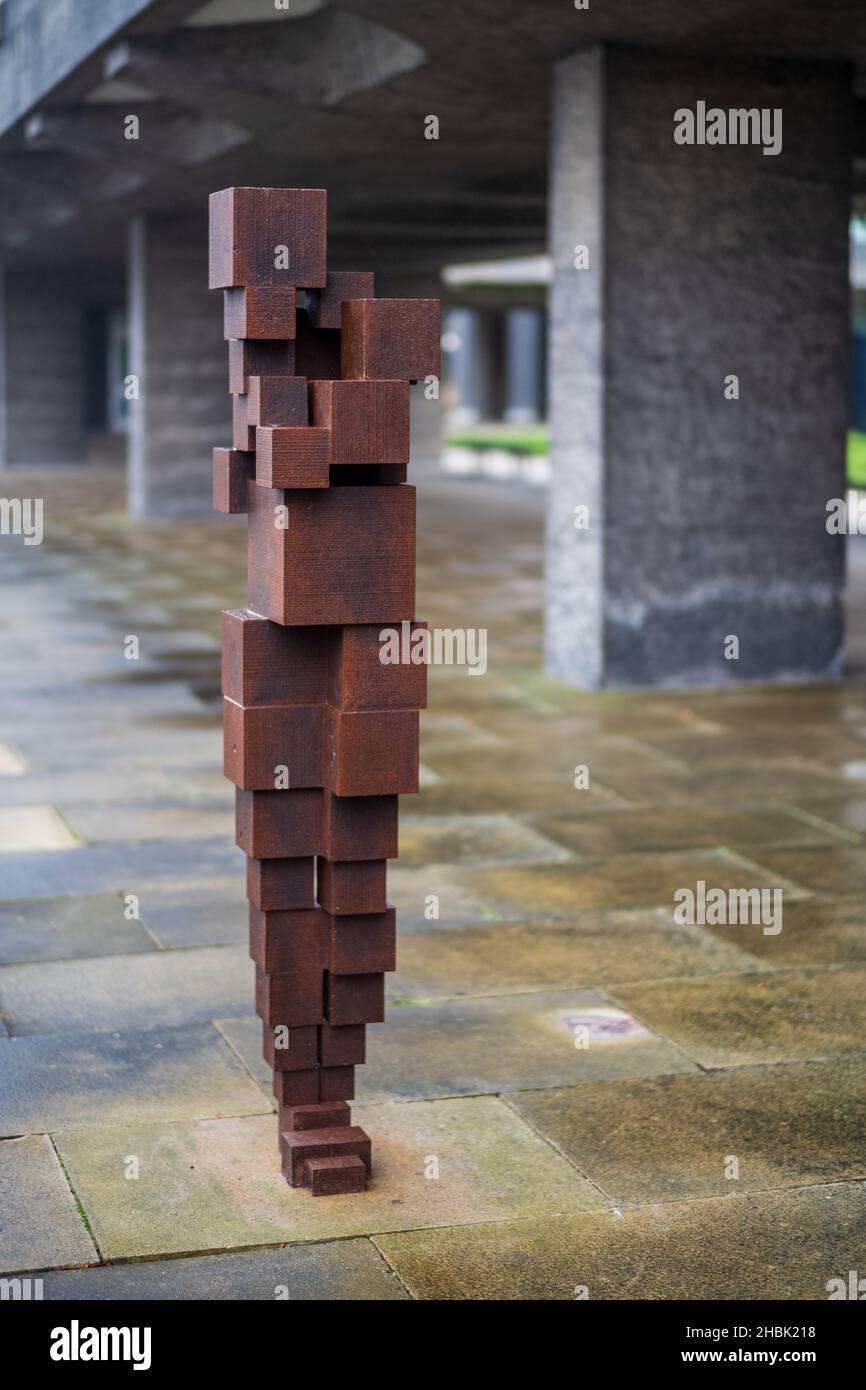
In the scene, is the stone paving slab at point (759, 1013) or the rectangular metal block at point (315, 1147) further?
the stone paving slab at point (759, 1013)

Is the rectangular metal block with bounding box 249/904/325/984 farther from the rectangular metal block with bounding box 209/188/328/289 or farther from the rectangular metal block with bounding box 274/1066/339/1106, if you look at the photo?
the rectangular metal block with bounding box 209/188/328/289

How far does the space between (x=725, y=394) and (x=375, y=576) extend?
798 centimetres

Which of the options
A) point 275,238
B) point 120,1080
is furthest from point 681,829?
point 275,238

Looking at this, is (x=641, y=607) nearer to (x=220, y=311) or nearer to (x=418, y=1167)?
(x=418, y=1167)

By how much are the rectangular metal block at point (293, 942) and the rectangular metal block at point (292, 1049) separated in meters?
0.13

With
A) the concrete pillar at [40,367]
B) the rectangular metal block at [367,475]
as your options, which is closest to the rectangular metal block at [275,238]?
the rectangular metal block at [367,475]

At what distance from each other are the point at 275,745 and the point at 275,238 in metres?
1.14

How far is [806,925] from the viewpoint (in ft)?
21.1

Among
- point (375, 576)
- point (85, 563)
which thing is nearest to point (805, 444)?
point (375, 576)

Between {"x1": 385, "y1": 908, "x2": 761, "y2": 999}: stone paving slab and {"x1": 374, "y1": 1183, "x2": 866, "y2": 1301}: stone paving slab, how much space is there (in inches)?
65.8

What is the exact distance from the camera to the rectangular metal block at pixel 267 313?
3.83m

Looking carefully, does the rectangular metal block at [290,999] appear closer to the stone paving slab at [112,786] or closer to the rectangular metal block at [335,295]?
the rectangular metal block at [335,295]

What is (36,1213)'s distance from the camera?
4016 millimetres
